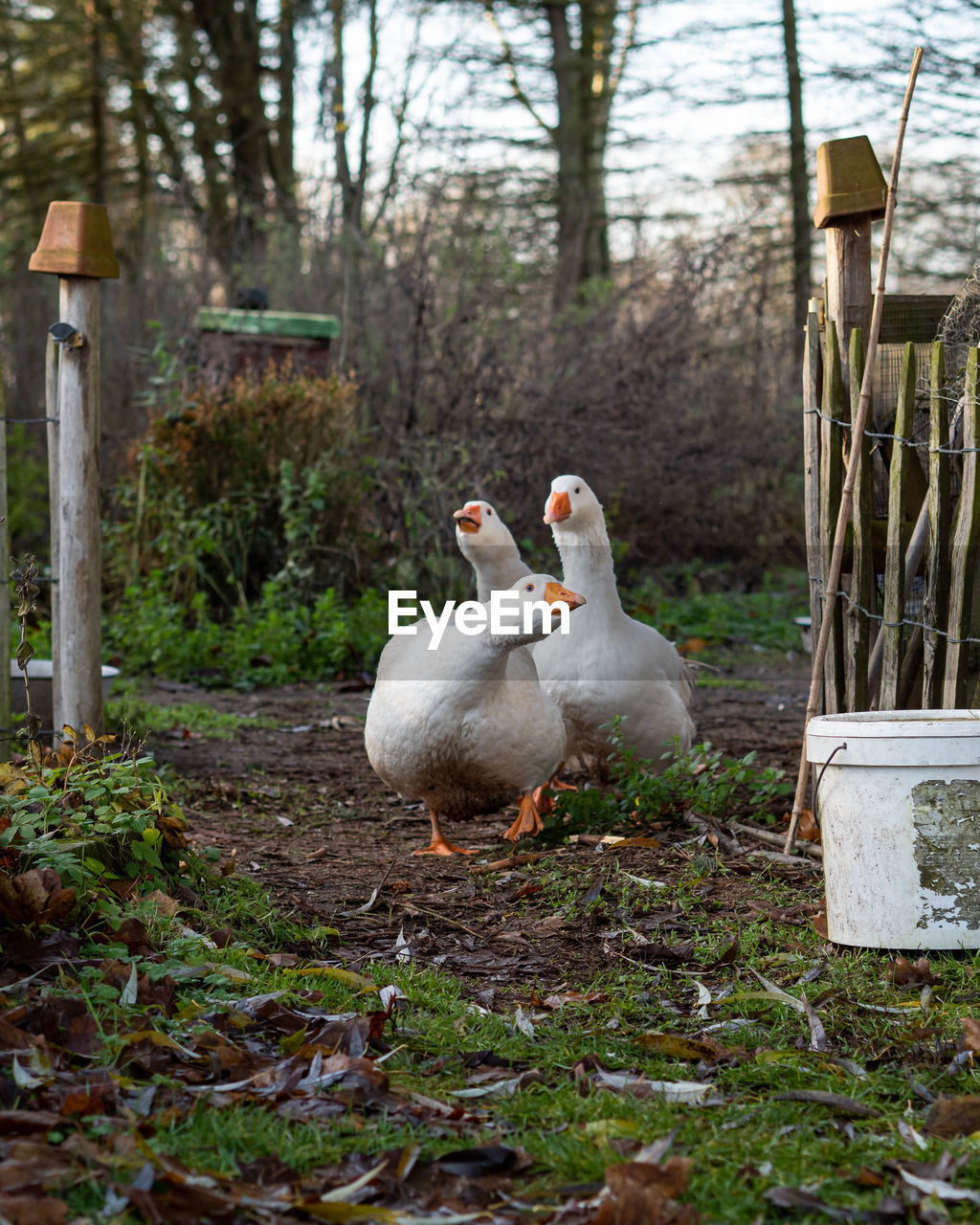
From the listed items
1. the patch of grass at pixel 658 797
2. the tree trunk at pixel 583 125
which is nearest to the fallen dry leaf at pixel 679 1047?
the patch of grass at pixel 658 797

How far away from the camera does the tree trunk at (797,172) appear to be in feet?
A: 59.4

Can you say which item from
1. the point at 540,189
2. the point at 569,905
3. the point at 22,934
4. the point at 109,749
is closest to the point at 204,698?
the point at 109,749

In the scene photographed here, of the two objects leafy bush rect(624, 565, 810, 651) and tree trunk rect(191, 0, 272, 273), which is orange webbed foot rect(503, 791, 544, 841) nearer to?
leafy bush rect(624, 565, 810, 651)

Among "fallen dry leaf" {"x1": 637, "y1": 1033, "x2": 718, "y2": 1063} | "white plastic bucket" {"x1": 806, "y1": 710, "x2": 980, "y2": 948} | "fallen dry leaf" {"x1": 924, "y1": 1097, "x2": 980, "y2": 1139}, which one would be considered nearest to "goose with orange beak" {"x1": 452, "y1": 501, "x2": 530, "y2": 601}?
"white plastic bucket" {"x1": 806, "y1": 710, "x2": 980, "y2": 948}

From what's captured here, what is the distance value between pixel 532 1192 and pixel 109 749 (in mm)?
3782

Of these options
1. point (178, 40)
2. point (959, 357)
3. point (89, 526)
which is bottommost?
point (89, 526)

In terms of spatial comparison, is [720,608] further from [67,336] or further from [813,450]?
[67,336]

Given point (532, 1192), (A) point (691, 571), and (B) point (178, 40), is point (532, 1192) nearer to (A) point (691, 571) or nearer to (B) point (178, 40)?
(A) point (691, 571)

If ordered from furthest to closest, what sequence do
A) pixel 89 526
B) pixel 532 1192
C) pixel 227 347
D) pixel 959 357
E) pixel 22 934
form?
pixel 227 347 < pixel 89 526 < pixel 959 357 < pixel 22 934 < pixel 532 1192

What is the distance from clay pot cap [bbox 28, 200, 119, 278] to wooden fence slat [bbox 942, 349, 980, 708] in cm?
366

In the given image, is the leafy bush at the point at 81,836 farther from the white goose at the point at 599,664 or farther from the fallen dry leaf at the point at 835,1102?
the white goose at the point at 599,664

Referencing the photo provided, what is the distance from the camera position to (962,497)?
416 centimetres

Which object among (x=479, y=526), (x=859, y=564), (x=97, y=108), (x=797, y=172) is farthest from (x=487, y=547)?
(x=97, y=108)

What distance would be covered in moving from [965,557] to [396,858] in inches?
100
